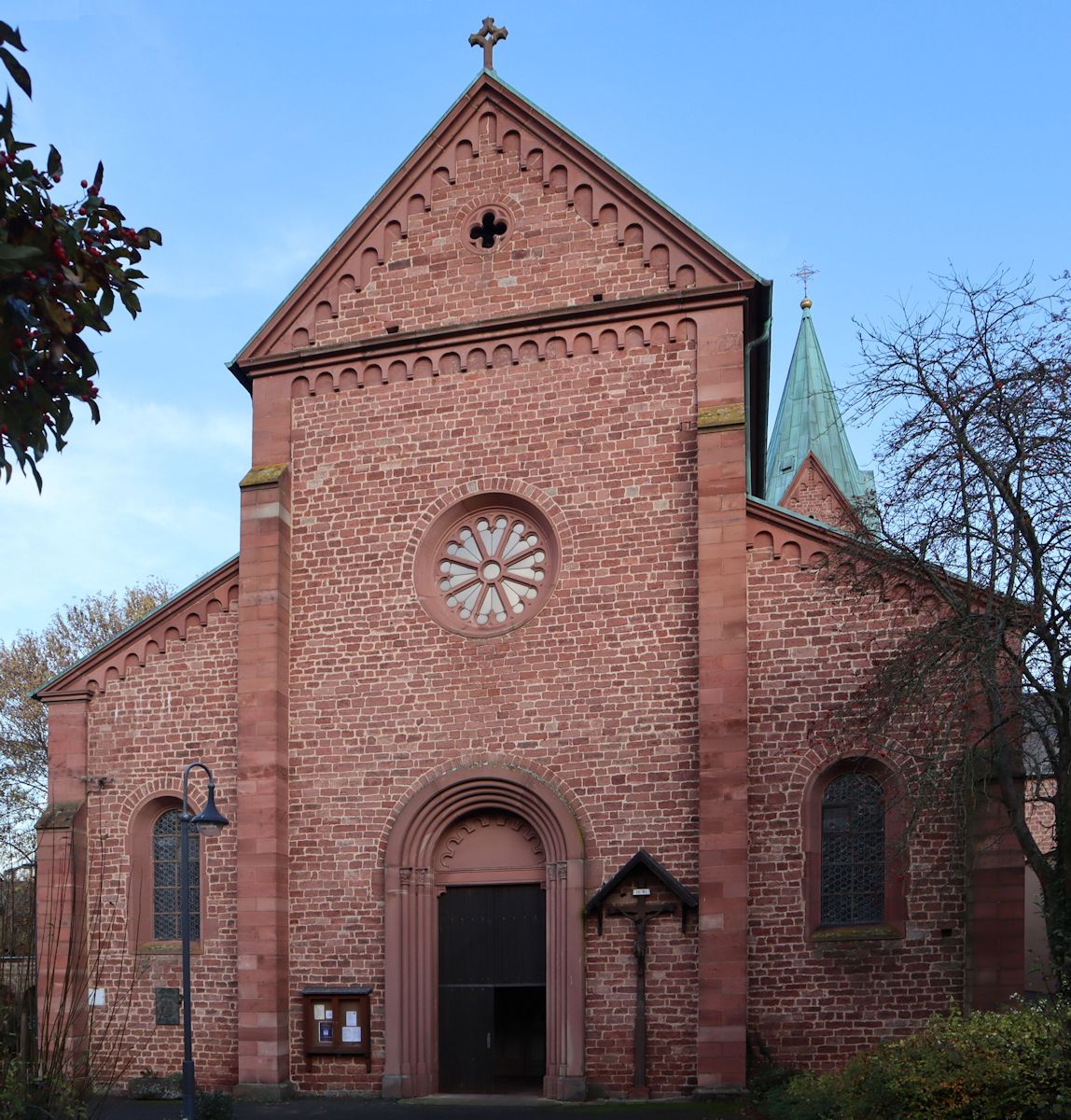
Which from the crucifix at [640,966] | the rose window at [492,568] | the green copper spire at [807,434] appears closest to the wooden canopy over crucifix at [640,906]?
the crucifix at [640,966]

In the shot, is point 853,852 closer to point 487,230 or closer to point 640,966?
point 640,966

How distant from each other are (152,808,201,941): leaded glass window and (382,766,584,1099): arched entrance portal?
3538mm

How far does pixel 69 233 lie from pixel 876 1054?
10.8 metres

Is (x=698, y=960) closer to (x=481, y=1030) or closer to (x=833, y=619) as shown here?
(x=481, y=1030)

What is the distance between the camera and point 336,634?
2123 centimetres

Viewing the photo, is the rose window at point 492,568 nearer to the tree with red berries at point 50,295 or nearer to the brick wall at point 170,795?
the brick wall at point 170,795

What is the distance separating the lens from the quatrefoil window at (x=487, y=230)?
21922 mm

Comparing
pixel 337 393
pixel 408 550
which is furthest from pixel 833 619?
pixel 337 393

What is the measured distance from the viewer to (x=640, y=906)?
1884 centimetres

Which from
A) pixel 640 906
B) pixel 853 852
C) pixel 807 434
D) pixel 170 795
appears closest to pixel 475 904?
pixel 640 906

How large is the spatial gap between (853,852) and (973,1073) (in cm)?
762

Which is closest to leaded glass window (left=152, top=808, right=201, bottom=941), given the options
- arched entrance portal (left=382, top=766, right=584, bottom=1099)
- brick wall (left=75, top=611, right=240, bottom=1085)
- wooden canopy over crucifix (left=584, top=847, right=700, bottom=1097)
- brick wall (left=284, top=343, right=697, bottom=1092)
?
brick wall (left=75, top=611, right=240, bottom=1085)

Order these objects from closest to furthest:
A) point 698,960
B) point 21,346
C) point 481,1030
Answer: point 21,346 < point 698,960 < point 481,1030

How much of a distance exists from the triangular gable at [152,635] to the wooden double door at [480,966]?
588 centimetres
